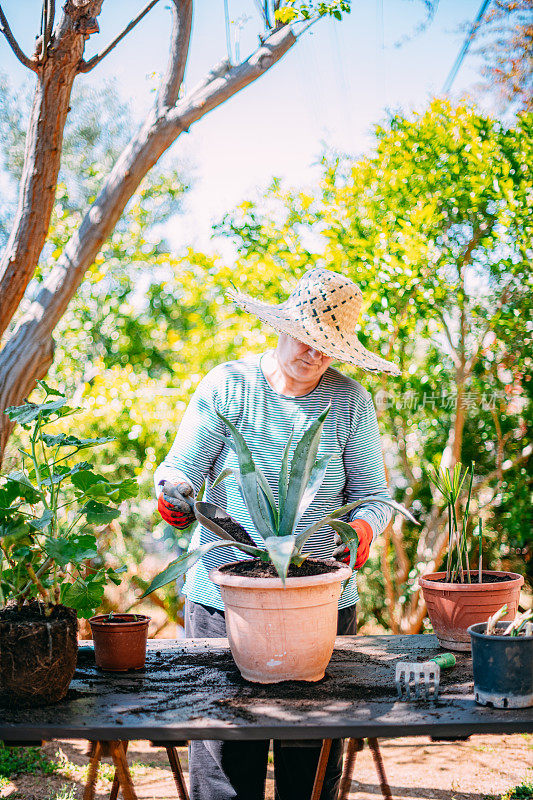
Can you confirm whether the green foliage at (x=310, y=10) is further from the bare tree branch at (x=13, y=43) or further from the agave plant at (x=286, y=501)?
the agave plant at (x=286, y=501)

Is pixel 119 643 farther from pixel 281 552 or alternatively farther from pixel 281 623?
pixel 281 552

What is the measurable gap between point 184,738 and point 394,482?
3683 mm

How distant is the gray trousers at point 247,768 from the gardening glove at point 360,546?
580 millimetres

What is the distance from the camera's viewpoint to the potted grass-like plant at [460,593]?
70.5 inches

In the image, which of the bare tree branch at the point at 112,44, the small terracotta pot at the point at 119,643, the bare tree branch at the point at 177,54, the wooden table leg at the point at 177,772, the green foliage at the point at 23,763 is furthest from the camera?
the bare tree branch at the point at 177,54

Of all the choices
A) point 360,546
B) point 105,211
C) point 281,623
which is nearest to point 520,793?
point 360,546

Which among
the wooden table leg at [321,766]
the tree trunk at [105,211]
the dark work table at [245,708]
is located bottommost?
the wooden table leg at [321,766]

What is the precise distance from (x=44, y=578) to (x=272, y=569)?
1.84ft

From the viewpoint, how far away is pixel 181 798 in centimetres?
234

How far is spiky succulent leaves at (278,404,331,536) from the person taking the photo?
1.71m

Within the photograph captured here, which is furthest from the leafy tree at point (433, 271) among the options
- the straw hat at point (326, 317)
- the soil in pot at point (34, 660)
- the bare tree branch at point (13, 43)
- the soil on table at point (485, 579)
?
the soil in pot at point (34, 660)

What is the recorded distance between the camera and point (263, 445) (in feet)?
7.46

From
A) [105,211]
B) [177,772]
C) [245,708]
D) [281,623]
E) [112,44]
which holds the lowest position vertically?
[177,772]

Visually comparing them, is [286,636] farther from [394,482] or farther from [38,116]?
[394,482]
